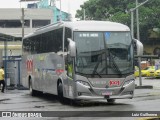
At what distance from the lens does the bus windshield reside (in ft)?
58.7

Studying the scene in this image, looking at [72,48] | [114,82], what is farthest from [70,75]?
[114,82]

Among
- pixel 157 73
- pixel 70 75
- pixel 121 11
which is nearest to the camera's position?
pixel 70 75

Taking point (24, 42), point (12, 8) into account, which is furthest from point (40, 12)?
point (24, 42)

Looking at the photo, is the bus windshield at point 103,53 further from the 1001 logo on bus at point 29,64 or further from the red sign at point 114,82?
the 1001 logo on bus at point 29,64

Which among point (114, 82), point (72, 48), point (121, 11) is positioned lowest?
point (114, 82)

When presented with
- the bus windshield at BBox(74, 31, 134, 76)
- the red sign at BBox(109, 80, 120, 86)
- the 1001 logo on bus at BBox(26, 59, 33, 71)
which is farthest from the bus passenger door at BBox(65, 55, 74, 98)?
the 1001 logo on bus at BBox(26, 59, 33, 71)

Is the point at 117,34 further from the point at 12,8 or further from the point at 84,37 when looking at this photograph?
the point at 12,8

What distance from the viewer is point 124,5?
75250mm

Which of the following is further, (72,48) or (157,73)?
(157,73)

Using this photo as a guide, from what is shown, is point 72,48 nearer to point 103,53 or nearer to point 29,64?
point 103,53

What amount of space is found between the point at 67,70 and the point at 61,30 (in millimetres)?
1858

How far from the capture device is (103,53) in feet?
59.3

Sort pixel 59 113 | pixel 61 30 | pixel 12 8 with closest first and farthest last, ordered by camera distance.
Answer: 1. pixel 59 113
2. pixel 61 30
3. pixel 12 8

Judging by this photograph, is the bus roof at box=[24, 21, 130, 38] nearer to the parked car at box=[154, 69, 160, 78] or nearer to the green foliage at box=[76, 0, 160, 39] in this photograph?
the parked car at box=[154, 69, 160, 78]
